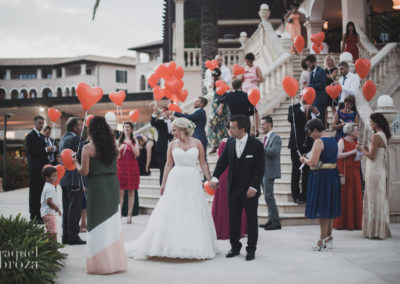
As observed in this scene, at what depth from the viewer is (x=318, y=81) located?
378 inches

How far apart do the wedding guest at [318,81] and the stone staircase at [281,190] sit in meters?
1.64

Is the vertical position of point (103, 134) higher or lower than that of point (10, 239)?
higher

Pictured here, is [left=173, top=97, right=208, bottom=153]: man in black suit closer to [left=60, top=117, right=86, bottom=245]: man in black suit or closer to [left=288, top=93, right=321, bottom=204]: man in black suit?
[left=288, top=93, right=321, bottom=204]: man in black suit

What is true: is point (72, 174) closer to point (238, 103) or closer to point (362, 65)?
point (238, 103)

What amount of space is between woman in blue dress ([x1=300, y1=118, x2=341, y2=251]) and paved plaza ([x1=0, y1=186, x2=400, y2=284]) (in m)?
0.42

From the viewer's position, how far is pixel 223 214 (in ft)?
25.0

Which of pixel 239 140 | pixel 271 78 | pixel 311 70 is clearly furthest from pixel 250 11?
pixel 239 140

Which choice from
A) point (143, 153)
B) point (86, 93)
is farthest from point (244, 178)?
point (143, 153)

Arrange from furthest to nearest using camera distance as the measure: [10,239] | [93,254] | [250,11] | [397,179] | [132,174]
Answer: [250,11] < [132,174] < [397,179] < [93,254] < [10,239]

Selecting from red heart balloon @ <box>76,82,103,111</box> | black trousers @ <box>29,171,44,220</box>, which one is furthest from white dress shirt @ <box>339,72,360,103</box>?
black trousers @ <box>29,171,44,220</box>

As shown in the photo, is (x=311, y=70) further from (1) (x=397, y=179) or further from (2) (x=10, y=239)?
(2) (x=10, y=239)

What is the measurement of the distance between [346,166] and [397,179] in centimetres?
142

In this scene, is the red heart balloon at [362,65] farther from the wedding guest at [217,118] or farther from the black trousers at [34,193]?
the black trousers at [34,193]

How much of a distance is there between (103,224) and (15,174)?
16731 millimetres
